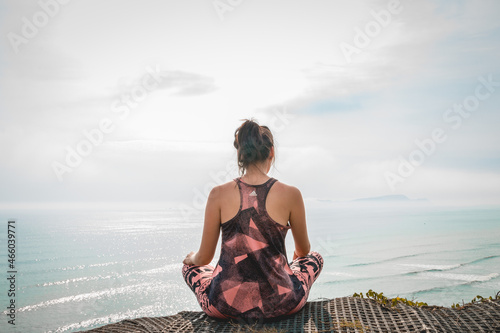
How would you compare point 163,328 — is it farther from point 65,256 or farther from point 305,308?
point 65,256

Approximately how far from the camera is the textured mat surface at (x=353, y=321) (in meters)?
2.88

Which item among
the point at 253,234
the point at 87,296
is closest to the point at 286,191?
the point at 253,234

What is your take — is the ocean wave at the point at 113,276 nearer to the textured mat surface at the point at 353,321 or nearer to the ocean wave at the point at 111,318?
the ocean wave at the point at 111,318

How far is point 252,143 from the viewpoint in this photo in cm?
307

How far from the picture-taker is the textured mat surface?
2.88 m

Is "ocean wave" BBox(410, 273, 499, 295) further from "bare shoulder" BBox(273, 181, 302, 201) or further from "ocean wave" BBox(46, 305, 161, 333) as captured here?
"bare shoulder" BBox(273, 181, 302, 201)

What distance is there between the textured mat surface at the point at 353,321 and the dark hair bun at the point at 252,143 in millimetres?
1249

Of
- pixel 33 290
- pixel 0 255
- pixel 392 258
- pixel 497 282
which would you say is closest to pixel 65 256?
pixel 0 255

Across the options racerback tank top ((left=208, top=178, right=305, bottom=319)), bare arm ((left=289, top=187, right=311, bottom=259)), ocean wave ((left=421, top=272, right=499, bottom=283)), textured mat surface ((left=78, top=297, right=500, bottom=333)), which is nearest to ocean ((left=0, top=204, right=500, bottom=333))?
ocean wave ((left=421, top=272, right=499, bottom=283))

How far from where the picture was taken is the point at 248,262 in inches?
120

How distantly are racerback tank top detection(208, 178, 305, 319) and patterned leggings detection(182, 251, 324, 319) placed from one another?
0.19 meters

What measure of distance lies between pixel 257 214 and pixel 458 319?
1.73m

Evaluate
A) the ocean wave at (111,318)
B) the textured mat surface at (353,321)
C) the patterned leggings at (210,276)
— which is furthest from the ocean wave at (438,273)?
the patterned leggings at (210,276)

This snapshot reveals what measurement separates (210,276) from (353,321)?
50.1 inches
